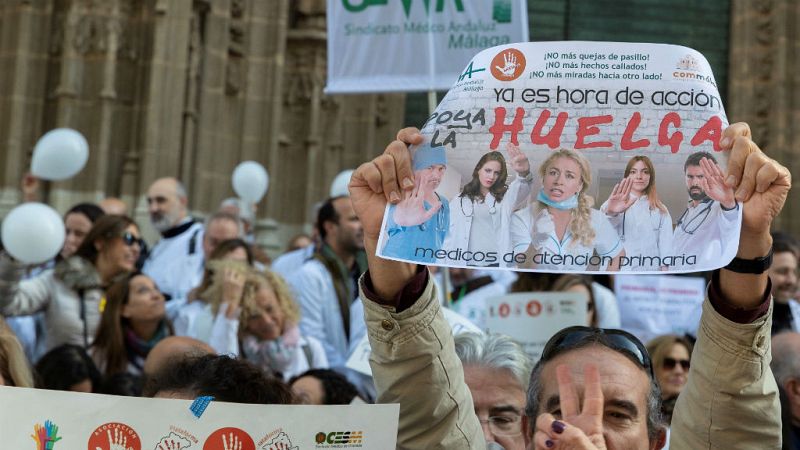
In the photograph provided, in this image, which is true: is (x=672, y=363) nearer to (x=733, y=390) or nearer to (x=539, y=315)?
(x=539, y=315)

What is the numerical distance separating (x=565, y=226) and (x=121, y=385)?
3.14 metres

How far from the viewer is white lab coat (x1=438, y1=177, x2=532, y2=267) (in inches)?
121

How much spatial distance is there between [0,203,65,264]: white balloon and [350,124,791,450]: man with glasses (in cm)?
378

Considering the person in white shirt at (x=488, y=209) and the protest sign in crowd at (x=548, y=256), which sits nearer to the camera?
the protest sign in crowd at (x=548, y=256)

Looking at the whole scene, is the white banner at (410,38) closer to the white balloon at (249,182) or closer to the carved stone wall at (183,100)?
the white balloon at (249,182)

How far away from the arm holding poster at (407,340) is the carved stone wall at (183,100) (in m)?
9.96

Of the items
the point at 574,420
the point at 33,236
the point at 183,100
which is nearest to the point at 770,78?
the point at 183,100

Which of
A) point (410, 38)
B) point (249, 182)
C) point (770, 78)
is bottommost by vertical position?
point (249, 182)

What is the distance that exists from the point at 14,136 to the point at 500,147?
35.0ft

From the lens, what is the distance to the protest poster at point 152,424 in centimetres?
294

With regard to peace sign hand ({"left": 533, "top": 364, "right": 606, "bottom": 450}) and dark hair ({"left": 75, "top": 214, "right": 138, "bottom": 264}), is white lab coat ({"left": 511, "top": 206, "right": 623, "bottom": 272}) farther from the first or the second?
dark hair ({"left": 75, "top": 214, "right": 138, "bottom": 264})

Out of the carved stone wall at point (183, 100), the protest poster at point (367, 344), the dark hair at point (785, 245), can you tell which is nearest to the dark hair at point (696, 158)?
the protest poster at point (367, 344)

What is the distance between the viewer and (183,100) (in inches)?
567

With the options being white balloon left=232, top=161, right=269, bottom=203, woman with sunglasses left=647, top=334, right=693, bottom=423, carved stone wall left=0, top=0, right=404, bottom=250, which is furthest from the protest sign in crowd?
carved stone wall left=0, top=0, right=404, bottom=250
